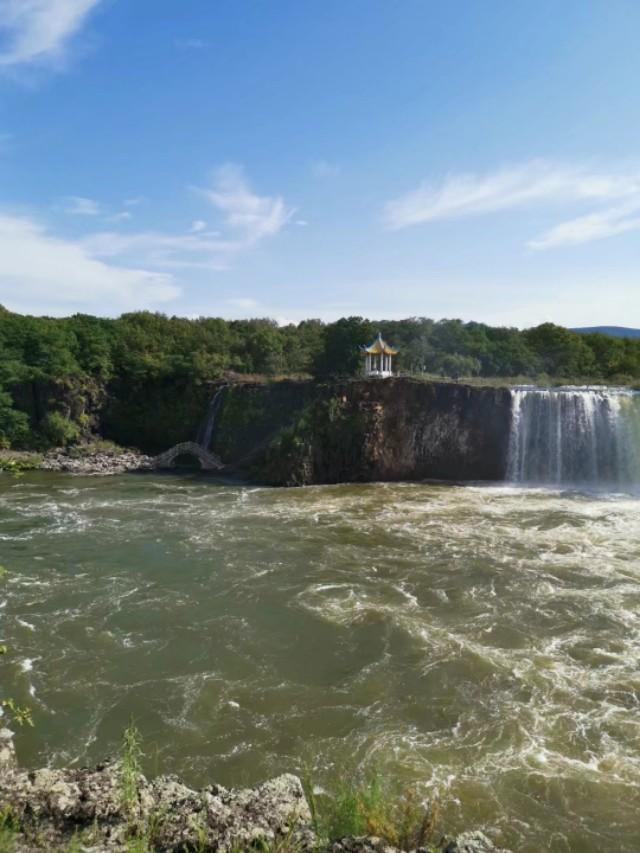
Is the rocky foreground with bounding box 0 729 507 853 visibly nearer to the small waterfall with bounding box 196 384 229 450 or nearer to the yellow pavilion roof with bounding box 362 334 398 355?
the yellow pavilion roof with bounding box 362 334 398 355

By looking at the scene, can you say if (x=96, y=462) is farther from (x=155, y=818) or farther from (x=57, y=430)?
(x=155, y=818)

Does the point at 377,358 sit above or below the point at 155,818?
above

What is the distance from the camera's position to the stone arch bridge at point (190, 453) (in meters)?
41.7

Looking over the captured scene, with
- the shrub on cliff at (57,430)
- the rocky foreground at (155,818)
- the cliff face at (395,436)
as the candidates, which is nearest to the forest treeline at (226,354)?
the shrub on cliff at (57,430)

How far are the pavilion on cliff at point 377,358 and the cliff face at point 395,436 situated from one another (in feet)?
16.0

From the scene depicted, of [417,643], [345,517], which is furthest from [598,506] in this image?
[417,643]

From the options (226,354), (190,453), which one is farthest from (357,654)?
(226,354)

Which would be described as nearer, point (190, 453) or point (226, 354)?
point (190, 453)

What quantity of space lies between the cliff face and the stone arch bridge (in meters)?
4.89

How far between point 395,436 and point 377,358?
32.2ft

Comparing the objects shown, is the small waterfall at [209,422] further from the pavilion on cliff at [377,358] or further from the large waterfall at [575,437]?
the large waterfall at [575,437]

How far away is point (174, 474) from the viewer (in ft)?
129

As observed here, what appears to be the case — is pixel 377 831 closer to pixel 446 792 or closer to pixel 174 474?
pixel 446 792

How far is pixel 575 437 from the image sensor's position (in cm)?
3572
